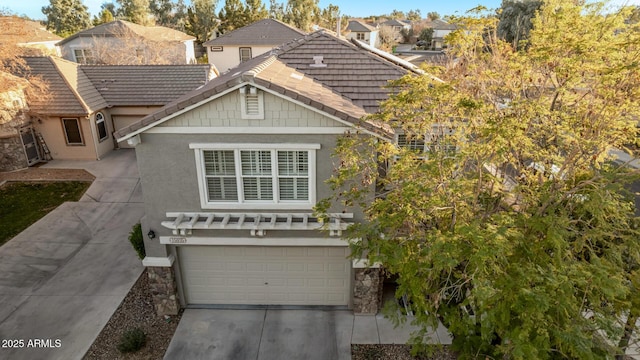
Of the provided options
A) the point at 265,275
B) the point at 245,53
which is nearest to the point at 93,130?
the point at 265,275

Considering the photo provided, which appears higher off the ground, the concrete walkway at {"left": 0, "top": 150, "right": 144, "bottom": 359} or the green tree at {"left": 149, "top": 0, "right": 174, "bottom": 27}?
the green tree at {"left": 149, "top": 0, "right": 174, "bottom": 27}

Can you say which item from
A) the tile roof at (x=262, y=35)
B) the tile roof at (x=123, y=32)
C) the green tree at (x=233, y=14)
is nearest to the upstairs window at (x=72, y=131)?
the tile roof at (x=123, y=32)

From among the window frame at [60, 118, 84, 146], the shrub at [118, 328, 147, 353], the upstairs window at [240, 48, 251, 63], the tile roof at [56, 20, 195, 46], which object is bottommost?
the shrub at [118, 328, 147, 353]

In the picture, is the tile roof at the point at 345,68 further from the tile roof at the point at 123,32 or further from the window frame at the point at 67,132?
the tile roof at the point at 123,32

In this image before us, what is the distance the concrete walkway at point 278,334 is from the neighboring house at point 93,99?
51.8 ft

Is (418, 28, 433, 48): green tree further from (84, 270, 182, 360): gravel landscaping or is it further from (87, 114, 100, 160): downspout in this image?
(84, 270, 182, 360): gravel landscaping

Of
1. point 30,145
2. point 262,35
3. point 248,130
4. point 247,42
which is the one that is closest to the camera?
point 248,130

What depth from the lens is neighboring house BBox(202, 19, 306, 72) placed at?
1740 inches

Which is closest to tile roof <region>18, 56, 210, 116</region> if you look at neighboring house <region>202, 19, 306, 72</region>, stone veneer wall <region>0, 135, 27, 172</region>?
stone veneer wall <region>0, 135, 27, 172</region>

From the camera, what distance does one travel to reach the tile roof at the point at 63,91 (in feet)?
69.2

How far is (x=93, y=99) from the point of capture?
74.4ft

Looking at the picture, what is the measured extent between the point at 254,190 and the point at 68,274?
783 cm

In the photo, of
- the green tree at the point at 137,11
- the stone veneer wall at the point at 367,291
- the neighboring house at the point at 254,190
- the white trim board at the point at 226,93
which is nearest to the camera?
the white trim board at the point at 226,93

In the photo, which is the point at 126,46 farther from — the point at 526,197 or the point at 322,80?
the point at 526,197
